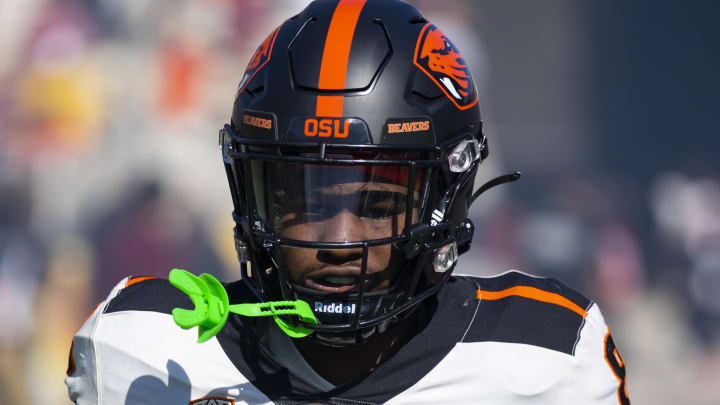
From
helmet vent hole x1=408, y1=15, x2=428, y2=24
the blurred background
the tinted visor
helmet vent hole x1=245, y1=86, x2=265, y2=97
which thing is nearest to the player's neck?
the tinted visor

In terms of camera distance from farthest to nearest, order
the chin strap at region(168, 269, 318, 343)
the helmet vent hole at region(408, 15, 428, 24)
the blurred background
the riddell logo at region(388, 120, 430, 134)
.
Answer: the blurred background < the helmet vent hole at region(408, 15, 428, 24) < the riddell logo at region(388, 120, 430, 134) < the chin strap at region(168, 269, 318, 343)

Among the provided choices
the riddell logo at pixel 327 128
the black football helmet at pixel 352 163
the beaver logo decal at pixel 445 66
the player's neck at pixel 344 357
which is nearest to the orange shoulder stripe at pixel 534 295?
the black football helmet at pixel 352 163

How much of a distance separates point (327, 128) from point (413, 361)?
0.60 m

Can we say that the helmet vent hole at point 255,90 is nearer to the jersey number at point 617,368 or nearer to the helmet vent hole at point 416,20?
the helmet vent hole at point 416,20

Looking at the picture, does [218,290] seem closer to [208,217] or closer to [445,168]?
[445,168]

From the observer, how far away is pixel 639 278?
5117mm

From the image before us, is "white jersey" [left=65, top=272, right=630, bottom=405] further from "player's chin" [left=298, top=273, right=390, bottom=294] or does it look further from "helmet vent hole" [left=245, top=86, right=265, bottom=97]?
"helmet vent hole" [left=245, top=86, right=265, bottom=97]

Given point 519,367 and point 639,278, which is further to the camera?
point 639,278

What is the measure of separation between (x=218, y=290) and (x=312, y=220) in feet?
0.82

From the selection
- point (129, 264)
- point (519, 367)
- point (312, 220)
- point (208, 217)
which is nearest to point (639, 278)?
point (208, 217)

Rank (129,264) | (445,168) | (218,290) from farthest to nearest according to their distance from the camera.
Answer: (129,264)
(445,168)
(218,290)

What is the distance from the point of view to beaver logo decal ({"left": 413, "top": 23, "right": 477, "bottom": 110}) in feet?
6.19

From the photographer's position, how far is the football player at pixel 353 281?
1722mm

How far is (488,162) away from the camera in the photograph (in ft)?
16.7
